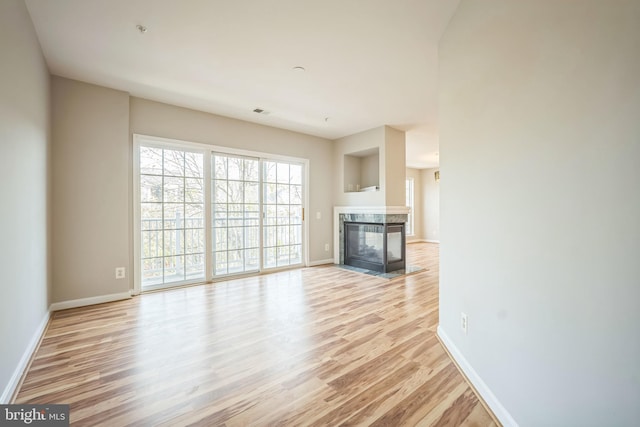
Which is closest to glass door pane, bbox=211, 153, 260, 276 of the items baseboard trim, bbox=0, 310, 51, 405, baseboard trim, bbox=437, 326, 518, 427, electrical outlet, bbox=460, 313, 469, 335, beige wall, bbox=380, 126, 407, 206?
baseboard trim, bbox=0, 310, 51, 405

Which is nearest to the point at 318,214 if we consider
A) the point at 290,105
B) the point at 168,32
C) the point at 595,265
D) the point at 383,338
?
the point at 290,105

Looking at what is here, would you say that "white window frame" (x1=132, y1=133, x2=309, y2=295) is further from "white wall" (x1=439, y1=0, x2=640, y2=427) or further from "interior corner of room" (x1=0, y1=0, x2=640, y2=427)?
"white wall" (x1=439, y1=0, x2=640, y2=427)

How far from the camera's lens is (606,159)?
896mm

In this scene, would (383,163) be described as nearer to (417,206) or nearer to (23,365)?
(23,365)

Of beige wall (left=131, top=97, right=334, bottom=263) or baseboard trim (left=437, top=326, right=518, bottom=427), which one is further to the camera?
beige wall (left=131, top=97, right=334, bottom=263)

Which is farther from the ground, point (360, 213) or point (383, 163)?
point (383, 163)

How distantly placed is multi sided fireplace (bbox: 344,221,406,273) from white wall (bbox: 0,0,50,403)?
4.37m

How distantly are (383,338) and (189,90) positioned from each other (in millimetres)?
3568

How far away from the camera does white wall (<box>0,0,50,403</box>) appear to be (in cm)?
165

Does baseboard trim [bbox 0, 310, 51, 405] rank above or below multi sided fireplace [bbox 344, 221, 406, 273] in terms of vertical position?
below

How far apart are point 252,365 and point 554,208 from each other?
6.56 feet

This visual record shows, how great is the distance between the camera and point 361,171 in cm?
612

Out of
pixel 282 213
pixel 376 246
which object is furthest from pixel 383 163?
pixel 282 213

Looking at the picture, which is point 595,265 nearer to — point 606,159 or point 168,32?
point 606,159
